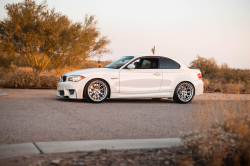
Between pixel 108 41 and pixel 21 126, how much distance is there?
21.2 meters

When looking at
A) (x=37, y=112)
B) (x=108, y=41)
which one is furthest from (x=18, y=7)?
(x=37, y=112)

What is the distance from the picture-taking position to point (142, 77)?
11.5 meters

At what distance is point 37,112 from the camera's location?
896cm

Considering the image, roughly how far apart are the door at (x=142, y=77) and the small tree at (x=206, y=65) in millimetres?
26927

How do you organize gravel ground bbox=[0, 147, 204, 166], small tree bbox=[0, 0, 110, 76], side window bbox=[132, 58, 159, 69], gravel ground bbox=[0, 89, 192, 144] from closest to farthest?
gravel ground bbox=[0, 147, 204, 166]
gravel ground bbox=[0, 89, 192, 144]
side window bbox=[132, 58, 159, 69]
small tree bbox=[0, 0, 110, 76]

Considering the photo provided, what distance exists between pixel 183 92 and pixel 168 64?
1226mm

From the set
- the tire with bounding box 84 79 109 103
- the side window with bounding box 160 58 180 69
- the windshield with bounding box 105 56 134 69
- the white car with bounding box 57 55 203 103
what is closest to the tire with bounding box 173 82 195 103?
the white car with bounding box 57 55 203 103

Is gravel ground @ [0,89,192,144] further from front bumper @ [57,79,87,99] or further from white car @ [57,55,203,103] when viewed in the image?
white car @ [57,55,203,103]

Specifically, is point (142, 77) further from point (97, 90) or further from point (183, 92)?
point (183, 92)

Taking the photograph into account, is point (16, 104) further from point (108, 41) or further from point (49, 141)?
point (108, 41)

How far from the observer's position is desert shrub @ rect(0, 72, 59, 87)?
17.3 m

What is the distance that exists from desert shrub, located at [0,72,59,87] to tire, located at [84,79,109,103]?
750 centimetres

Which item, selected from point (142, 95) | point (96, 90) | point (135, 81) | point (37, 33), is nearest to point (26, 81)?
point (37, 33)

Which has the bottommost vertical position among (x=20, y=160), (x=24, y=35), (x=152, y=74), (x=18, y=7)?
(x=20, y=160)
